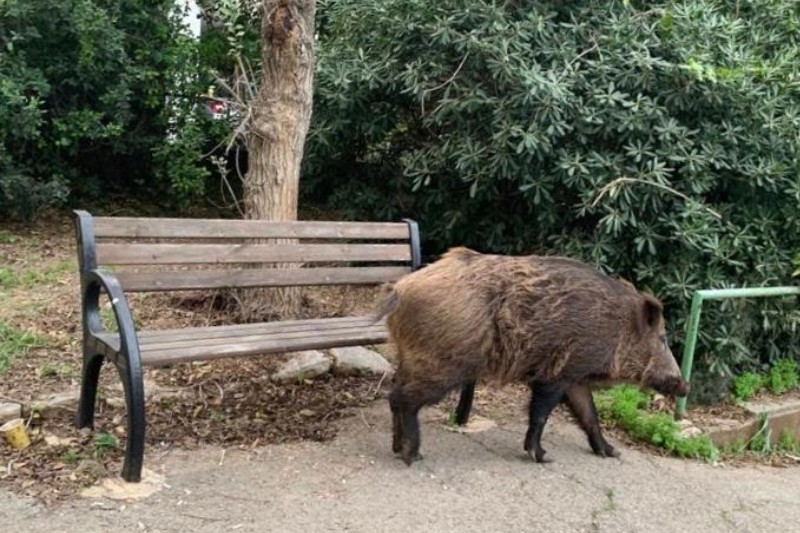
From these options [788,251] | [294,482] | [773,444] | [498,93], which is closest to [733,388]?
[773,444]

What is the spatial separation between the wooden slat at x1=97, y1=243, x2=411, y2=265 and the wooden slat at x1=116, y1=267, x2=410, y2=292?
0.26 feet

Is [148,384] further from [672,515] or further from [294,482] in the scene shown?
[672,515]

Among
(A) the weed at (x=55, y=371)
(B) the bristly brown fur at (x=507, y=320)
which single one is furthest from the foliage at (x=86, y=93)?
(B) the bristly brown fur at (x=507, y=320)

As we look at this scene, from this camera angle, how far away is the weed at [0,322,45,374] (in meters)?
5.08

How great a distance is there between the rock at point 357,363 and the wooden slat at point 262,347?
942mm

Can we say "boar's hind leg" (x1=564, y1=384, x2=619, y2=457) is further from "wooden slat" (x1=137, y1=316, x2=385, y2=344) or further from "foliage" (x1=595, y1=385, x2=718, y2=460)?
"wooden slat" (x1=137, y1=316, x2=385, y2=344)

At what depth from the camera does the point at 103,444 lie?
4.21 m

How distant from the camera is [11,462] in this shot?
160 inches

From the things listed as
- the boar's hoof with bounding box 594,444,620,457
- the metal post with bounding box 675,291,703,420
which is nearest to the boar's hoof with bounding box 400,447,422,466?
the boar's hoof with bounding box 594,444,620,457

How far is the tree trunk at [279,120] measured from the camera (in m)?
5.85

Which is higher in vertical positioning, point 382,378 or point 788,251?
point 788,251

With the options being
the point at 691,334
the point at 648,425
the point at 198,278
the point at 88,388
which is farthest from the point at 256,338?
the point at 691,334

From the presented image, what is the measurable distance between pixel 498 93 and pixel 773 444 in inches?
123

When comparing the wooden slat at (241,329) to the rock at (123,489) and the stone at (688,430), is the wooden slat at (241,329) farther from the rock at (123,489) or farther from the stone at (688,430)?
the stone at (688,430)
